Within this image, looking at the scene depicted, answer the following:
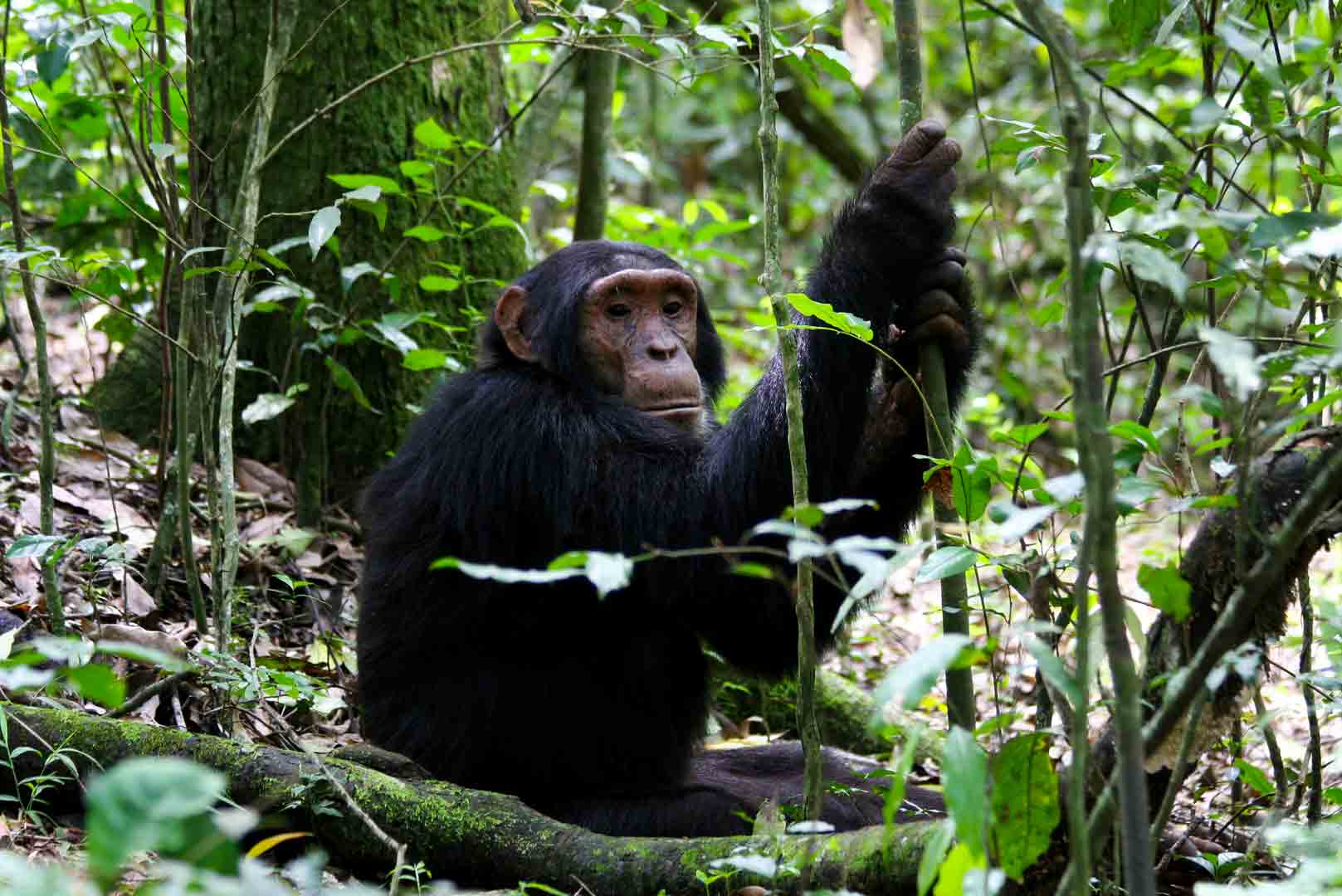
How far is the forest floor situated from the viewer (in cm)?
445

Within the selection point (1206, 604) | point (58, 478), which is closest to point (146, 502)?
point (58, 478)

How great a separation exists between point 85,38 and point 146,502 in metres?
2.19

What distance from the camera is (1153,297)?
10.2 meters

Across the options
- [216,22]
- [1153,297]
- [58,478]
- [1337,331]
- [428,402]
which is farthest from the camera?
[1153,297]

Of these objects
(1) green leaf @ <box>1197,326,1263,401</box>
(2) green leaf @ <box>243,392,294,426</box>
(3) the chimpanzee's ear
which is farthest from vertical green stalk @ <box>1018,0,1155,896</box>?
(2) green leaf @ <box>243,392,294,426</box>

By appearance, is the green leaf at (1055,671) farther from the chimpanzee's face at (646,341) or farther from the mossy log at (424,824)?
the chimpanzee's face at (646,341)

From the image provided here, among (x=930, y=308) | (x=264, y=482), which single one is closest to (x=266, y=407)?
(x=264, y=482)

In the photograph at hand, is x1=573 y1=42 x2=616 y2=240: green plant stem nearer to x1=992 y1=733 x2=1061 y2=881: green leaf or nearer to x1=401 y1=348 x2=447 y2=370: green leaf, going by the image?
x1=401 y1=348 x2=447 y2=370: green leaf

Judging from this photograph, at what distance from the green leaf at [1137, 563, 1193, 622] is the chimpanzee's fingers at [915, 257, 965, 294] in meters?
2.05

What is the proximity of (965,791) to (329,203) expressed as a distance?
4827 millimetres

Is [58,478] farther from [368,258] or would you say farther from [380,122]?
[380,122]

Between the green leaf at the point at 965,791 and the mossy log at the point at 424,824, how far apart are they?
1.18 metres

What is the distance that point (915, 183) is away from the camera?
4262mm

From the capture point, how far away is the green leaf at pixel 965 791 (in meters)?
2.00
